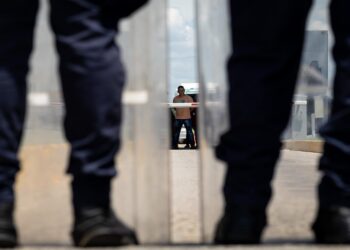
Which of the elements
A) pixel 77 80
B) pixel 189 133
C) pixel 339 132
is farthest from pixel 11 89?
pixel 189 133

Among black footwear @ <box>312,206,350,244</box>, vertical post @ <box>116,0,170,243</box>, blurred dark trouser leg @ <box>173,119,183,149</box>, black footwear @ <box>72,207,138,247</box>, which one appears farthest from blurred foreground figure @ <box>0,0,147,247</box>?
blurred dark trouser leg @ <box>173,119,183,149</box>

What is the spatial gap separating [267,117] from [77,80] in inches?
13.2

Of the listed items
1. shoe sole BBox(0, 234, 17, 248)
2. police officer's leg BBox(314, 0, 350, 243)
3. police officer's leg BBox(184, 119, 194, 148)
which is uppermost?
police officer's leg BBox(314, 0, 350, 243)

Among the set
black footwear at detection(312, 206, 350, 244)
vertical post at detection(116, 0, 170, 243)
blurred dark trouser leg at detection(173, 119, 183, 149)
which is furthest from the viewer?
blurred dark trouser leg at detection(173, 119, 183, 149)

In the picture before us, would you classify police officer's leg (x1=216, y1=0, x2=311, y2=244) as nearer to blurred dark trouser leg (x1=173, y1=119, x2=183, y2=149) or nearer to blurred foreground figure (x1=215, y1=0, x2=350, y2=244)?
blurred foreground figure (x1=215, y1=0, x2=350, y2=244)

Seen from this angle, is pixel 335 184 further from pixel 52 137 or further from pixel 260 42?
pixel 52 137

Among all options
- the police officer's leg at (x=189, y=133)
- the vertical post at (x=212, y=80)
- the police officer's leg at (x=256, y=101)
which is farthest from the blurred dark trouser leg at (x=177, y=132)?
the police officer's leg at (x=256, y=101)

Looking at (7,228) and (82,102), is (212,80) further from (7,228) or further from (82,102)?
(7,228)

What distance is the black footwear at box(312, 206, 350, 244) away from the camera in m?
1.14

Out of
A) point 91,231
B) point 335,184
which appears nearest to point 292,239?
point 335,184

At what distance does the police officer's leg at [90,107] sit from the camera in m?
1.15

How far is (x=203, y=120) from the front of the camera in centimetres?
141

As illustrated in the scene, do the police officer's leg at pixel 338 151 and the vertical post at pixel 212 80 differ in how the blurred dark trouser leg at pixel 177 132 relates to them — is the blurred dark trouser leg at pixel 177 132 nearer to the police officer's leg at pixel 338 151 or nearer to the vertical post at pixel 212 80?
the vertical post at pixel 212 80

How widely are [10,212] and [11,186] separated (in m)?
0.05
